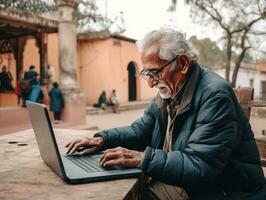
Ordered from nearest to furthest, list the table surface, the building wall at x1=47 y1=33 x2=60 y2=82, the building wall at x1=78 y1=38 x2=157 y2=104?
the table surface < the building wall at x1=47 y1=33 x2=60 y2=82 < the building wall at x1=78 y1=38 x2=157 y2=104

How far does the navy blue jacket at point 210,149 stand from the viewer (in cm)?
160

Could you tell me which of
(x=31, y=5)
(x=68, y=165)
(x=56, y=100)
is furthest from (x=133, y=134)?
(x=31, y=5)

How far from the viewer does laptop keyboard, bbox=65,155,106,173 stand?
1812 mm

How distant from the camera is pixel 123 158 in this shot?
175 centimetres

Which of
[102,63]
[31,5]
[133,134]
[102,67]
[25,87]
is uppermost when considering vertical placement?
[31,5]

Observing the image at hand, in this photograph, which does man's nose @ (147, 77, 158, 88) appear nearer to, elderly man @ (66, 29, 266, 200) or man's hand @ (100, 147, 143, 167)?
elderly man @ (66, 29, 266, 200)

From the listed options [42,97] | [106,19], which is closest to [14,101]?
[42,97]

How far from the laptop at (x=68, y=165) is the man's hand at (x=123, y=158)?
0.14 feet

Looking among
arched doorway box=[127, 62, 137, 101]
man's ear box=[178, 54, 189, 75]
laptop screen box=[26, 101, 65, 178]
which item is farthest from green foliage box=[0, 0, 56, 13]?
arched doorway box=[127, 62, 137, 101]

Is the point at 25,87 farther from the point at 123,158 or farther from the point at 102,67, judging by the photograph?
the point at 102,67

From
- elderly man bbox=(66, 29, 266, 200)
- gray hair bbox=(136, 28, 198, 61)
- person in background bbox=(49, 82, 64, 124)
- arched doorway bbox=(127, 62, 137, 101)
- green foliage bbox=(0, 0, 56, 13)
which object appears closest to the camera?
elderly man bbox=(66, 29, 266, 200)

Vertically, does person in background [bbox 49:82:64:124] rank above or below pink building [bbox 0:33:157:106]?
below

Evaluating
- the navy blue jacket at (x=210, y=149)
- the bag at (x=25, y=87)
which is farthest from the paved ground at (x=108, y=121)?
the navy blue jacket at (x=210, y=149)

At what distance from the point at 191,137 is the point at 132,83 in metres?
21.2
